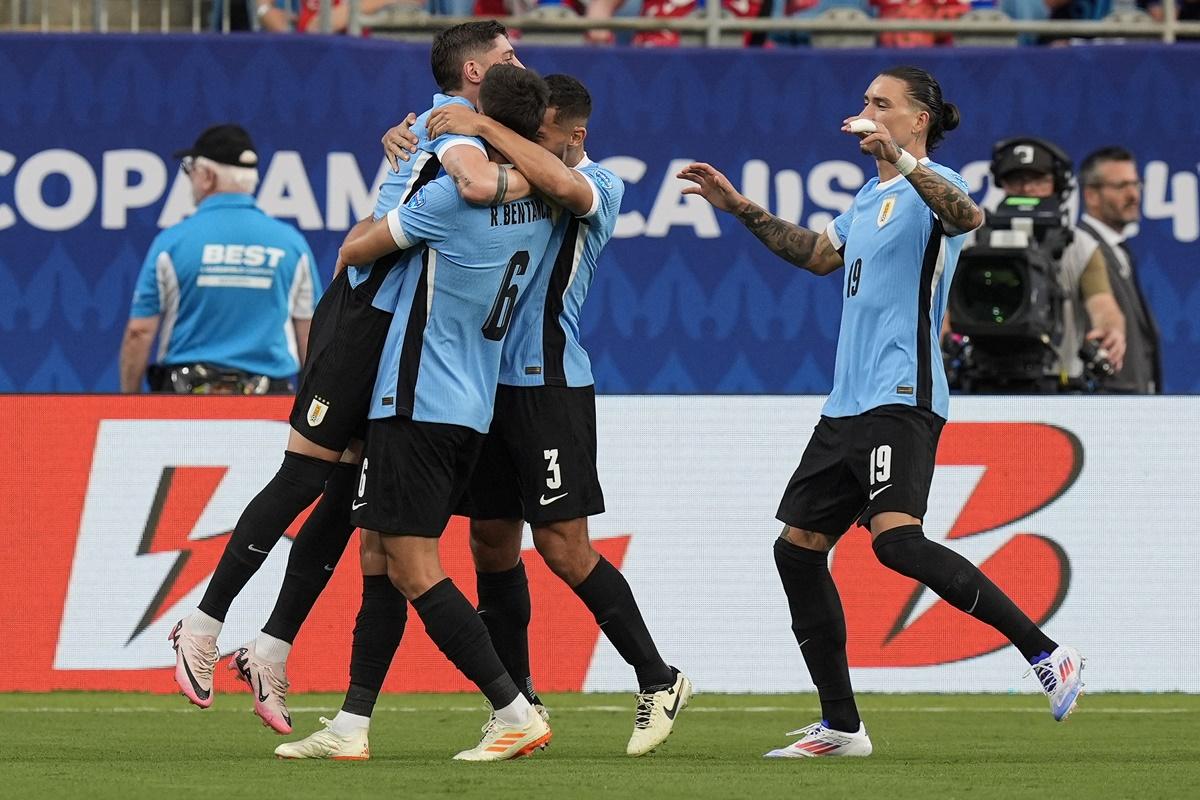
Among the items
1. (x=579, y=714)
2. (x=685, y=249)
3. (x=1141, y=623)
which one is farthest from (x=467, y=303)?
(x=685, y=249)

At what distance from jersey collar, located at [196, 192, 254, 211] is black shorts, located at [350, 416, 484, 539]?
3822 mm

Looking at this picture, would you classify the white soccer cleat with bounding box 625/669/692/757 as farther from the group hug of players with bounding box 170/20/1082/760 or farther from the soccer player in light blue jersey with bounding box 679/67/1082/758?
the soccer player in light blue jersey with bounding box 679/67/1082/758

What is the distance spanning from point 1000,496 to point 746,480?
1.04 meters

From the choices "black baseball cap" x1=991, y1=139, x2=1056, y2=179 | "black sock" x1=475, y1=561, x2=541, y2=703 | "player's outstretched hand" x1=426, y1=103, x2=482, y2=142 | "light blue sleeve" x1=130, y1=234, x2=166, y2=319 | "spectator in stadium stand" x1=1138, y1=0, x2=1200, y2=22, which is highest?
"spectator in stadium stand" x1=1138, y1=0, x2=1200, y2=22

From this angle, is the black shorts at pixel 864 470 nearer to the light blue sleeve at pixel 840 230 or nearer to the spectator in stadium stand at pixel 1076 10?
the light blue sleeve at pixel 840 230

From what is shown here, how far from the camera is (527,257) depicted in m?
5.90

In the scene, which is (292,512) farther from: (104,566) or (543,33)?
(543,33)

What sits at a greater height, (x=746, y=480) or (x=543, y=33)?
(x=543, y=33)

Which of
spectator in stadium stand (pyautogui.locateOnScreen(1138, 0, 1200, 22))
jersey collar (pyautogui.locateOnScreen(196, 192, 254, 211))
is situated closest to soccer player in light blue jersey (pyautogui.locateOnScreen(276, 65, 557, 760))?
jersey collar (pyautogui.locateOnScreen(196, 192, 254, 211))

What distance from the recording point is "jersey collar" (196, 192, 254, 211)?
9320 millimetres

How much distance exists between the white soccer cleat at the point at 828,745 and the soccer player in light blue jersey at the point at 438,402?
2.67 feet

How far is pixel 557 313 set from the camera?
6.24 meters

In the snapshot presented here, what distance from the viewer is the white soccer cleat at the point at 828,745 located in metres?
6.16

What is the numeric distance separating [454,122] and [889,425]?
154 centimetres
